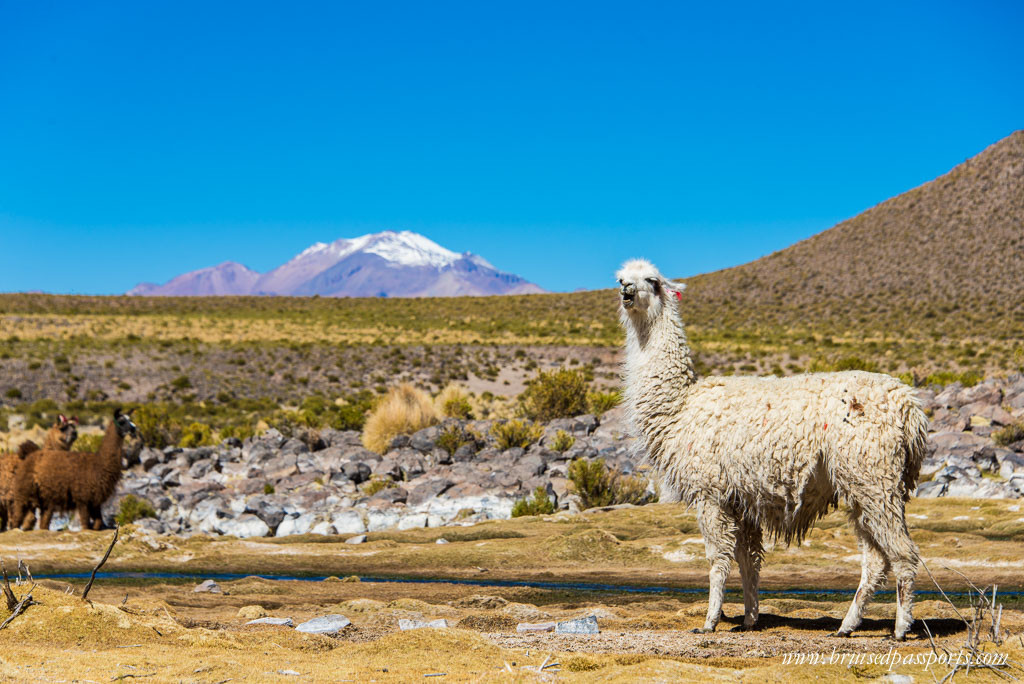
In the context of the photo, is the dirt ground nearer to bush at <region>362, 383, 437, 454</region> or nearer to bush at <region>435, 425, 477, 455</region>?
bush at <region>435, 425, 477, 455</region>

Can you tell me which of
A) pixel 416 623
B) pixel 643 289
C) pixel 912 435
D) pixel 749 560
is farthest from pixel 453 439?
pixel 912 435

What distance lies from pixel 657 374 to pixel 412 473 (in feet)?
38.9

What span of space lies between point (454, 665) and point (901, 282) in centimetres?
7094

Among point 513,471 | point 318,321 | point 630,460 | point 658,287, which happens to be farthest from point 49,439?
point 318,321

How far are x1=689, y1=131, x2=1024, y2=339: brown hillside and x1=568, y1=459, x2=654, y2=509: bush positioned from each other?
139 ft

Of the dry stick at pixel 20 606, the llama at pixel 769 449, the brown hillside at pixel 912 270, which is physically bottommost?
the dry stick at pixel 20 606

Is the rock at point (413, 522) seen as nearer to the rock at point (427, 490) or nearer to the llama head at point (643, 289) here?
the rock at point (427, 490)

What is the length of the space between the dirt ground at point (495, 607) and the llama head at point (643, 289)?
2.77 m

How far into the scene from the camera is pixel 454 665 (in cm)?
569

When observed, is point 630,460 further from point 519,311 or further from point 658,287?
point 519,311

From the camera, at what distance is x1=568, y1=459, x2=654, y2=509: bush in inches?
627

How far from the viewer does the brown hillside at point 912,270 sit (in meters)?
59.9

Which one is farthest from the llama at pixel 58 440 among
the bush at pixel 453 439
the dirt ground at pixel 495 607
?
the bush at pixel 453 439

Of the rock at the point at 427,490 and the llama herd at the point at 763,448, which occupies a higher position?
the llama herd at the point at 763,448
